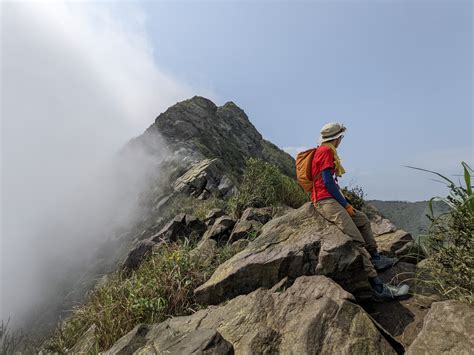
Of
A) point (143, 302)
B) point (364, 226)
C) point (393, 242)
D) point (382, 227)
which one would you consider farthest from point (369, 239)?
point (143, 302)

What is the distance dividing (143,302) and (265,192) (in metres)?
6.52

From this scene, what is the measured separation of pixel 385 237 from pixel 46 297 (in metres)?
25.6

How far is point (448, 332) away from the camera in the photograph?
3.35 m

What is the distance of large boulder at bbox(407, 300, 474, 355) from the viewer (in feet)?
10.5

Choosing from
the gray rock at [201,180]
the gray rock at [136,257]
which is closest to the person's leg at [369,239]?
the gray rock at [136,257]

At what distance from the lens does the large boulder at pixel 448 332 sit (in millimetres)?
3197

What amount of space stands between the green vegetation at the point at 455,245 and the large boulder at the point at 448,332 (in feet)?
0.76

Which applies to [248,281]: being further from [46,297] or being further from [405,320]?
[46,297]

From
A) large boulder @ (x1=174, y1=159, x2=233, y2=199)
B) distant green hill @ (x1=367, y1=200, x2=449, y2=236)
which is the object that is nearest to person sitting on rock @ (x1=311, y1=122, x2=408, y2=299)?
distant green hill @ (x1=367, y1=200, x2=449, y2=236)

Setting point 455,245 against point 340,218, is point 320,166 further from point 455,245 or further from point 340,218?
point 455,245

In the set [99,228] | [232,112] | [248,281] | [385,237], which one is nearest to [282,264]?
[248,281]

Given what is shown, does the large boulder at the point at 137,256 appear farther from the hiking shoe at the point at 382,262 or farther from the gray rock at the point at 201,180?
the gray rock at the point at 201,180

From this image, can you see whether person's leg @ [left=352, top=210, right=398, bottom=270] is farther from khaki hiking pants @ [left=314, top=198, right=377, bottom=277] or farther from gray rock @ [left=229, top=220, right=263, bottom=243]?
gray rock @ [left=229, top=220, right=263, bottom=243]

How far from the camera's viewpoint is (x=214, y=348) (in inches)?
155
